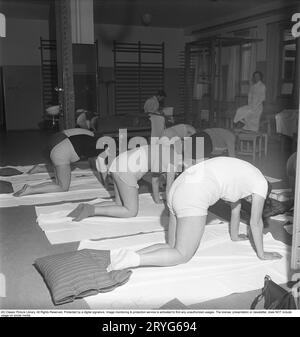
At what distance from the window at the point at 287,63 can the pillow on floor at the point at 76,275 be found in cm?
591

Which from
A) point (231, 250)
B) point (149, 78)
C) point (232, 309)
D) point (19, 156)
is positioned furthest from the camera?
point (149, 78)

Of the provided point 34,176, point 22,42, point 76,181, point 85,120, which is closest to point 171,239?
point 76,181

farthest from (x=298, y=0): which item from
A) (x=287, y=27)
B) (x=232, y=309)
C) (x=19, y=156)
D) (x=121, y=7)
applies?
(x=232, y=309)

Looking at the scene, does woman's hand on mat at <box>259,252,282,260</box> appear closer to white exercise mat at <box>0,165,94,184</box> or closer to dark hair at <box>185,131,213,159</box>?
dark hair at <box>185,131,213,159</box>

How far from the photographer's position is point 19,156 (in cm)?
582

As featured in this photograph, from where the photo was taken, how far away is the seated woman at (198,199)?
6.89 feet

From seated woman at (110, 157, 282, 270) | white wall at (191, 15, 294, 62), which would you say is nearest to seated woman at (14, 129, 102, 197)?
seated woman at (110, 157, 282, 270)

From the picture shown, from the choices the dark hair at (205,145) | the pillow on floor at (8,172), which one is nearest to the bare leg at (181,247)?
Answer: the dark hair at (205,145)

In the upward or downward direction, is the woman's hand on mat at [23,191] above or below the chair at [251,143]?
below

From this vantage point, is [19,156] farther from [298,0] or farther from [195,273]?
[298,0]

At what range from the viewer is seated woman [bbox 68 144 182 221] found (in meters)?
2.81

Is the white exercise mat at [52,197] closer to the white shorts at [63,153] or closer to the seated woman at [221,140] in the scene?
the white shorts at [63,153]

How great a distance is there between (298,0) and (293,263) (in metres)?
6.05

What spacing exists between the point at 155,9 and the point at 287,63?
2.56 m
